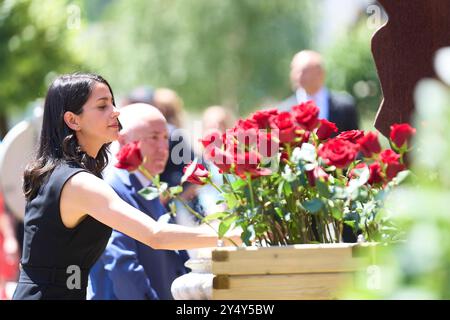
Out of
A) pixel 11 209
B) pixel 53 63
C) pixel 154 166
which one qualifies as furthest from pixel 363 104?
pixel 154 166

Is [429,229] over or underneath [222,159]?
underneath

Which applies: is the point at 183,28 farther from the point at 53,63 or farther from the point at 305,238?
the point at 305,238

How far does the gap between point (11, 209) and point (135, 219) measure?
194 inches

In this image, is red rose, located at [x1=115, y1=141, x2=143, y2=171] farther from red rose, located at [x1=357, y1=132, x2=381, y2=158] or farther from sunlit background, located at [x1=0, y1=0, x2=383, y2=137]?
sunlit background, located at [x1=0, y1=0, x2=383, y2=137]

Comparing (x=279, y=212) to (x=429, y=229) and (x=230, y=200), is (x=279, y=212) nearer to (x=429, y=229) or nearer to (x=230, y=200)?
(x=230, y=200)

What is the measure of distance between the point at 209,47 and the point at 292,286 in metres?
27.7

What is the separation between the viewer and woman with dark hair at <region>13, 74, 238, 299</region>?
2748mm

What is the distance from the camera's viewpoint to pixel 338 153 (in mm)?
2293

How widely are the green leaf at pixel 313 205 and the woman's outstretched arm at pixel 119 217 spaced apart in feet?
0.95

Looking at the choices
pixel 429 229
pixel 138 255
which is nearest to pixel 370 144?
pixel 429 229

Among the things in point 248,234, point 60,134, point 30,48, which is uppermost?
point 30,48

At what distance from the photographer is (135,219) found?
2734mm

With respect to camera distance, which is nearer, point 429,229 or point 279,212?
point 429,229
